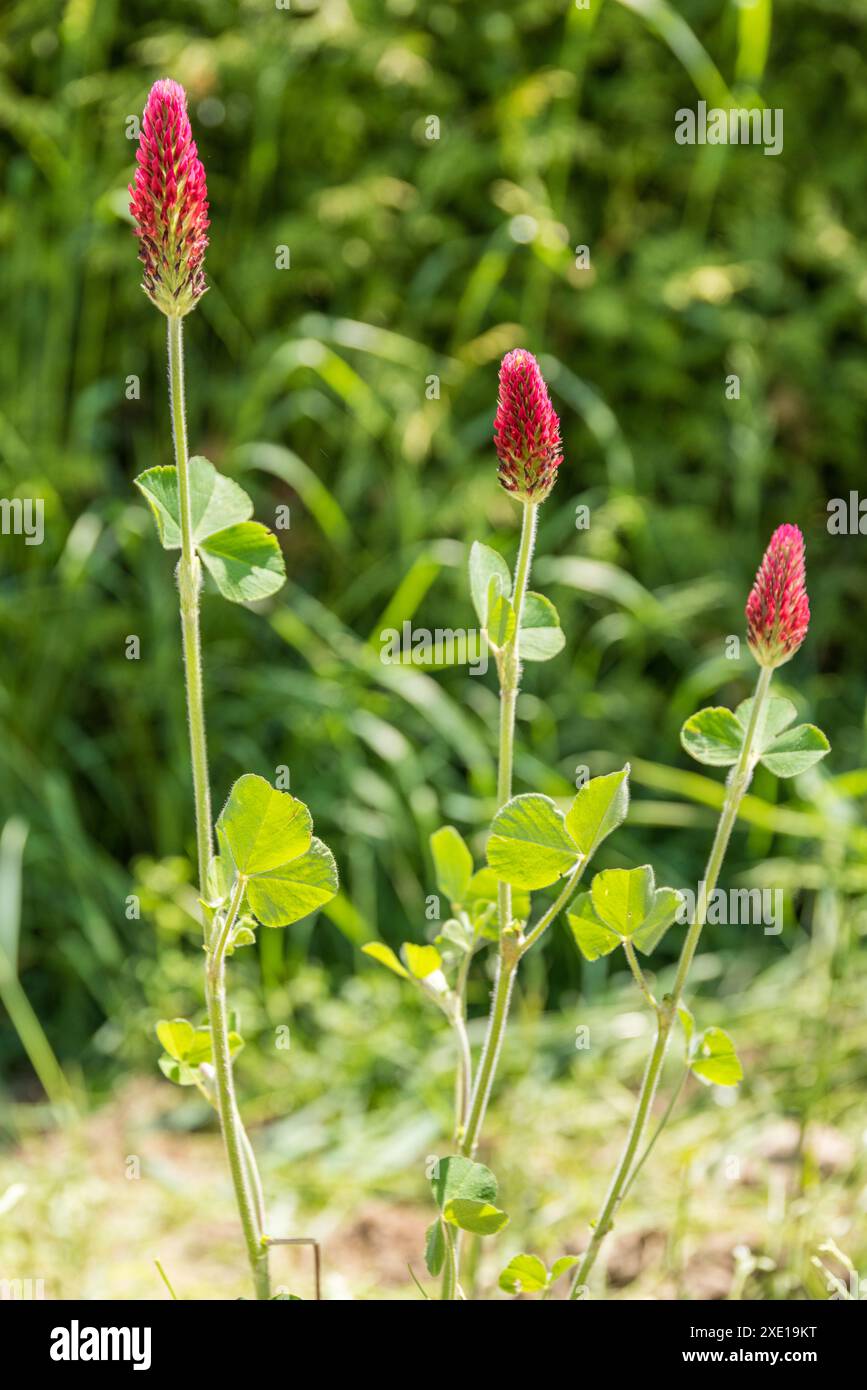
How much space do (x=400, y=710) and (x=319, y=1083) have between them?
2.34 feet

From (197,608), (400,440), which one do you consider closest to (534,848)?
(197,608)

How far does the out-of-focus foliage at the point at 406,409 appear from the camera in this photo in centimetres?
271

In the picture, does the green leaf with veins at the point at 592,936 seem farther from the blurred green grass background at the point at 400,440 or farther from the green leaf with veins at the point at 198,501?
the blurred green grass background at the point at 400,440

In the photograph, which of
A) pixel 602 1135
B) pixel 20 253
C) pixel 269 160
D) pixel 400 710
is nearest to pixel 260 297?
pixel 269 160

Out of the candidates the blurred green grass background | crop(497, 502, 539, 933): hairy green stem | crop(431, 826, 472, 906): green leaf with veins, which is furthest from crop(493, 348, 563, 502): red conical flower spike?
the blurred green grass background

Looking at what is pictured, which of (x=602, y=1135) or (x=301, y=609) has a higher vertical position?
(x=301, y=609)

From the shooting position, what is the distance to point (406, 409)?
2887 millimetres

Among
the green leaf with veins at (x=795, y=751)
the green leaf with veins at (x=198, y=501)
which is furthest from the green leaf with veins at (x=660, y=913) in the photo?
the green leaf with veins at (x=198, y=501)

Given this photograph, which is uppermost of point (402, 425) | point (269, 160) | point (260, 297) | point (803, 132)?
point (803, 132)

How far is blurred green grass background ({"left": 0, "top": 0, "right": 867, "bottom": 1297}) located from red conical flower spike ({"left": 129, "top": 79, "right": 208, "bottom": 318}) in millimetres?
1721
